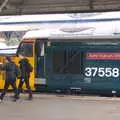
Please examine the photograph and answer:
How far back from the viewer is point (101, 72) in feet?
56.8

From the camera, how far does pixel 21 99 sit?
16.4m

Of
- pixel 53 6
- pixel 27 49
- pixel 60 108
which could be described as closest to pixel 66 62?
pixel 27 49

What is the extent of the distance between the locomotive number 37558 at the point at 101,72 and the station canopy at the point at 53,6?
8.11 meters

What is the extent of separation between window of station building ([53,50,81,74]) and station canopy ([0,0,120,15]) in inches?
306

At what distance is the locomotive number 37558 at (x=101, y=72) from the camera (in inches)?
675

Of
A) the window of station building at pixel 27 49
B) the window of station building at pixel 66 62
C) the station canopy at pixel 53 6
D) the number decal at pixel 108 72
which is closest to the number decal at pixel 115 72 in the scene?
the number decal at pixel 108 72

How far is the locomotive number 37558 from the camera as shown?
56.2 ft

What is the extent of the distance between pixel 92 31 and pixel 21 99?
3.45 m

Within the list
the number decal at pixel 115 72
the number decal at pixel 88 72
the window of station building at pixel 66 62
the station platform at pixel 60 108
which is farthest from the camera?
the window of station building at pixel 66 62

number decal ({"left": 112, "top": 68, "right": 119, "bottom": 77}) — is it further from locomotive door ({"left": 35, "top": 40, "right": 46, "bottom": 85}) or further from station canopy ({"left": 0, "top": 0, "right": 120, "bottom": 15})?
station canopy ({"left": 0, "top": 0, "right": 120, "bottom": 15})

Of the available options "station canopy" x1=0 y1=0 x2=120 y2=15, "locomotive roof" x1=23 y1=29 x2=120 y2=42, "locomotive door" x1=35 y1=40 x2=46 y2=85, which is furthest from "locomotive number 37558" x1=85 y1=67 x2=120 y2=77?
"station canopy" x1=0 y1=0 x2=120 y2=15

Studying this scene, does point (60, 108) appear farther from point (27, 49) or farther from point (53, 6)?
point (53, 6)

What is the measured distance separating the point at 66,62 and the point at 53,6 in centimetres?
946

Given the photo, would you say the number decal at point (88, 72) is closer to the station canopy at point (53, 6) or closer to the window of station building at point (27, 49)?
the window of station building at point (27, 49)
